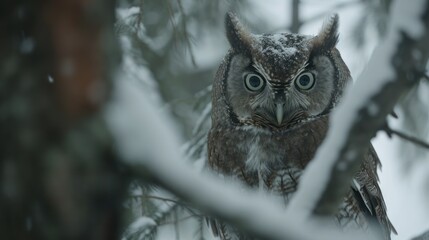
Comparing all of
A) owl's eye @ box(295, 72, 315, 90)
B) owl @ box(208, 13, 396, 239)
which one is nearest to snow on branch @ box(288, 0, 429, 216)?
owl @ box(208, 13, 396, 239)

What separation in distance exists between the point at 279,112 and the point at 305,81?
0.22 m

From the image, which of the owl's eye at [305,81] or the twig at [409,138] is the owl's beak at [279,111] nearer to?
the owl's eye at [305,81]

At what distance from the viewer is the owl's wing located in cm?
329

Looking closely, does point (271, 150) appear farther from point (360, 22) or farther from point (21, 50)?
point (21, 50)

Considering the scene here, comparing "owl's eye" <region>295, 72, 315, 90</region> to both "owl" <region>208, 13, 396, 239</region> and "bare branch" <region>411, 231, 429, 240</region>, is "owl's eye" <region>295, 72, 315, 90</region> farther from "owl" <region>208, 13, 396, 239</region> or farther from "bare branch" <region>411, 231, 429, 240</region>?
"bare branch" <region>411, 231, 429, 240</region>

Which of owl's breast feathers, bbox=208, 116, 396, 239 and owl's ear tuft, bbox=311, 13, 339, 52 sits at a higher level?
owl's ear tuft, bbox=311, 13, 339, 52

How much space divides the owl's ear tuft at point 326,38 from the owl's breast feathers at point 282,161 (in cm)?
31

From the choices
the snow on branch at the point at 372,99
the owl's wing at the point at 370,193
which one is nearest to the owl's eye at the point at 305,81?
the owl's wing at the point at 370,193

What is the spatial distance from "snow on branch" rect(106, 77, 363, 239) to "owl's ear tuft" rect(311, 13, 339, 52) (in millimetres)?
2238

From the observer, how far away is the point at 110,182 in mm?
1108

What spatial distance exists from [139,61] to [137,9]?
0.22 metres

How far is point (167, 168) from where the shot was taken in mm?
1094

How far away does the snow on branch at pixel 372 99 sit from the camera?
135 centimetres

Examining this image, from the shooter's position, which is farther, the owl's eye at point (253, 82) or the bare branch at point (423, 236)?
the owl's eye at point (253, 82)
